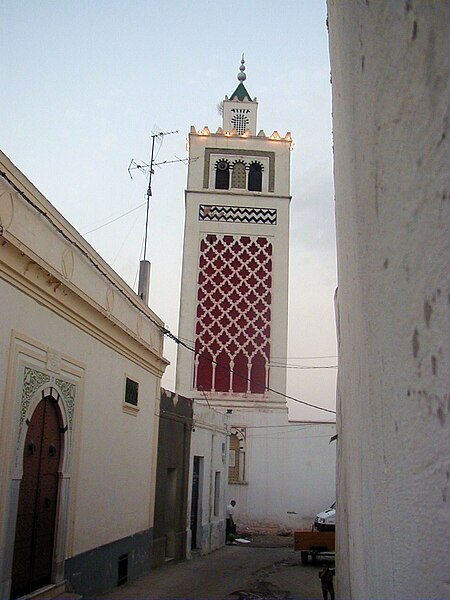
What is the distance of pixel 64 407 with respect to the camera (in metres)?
7.21

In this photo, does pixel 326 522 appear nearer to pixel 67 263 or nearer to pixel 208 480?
pixel 208 480

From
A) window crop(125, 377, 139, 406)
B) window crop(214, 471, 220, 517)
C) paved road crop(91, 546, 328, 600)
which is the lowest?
paved road crop(91, 546, 328, 600)

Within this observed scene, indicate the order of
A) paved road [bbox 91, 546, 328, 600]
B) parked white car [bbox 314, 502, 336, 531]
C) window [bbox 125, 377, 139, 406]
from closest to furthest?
paved road [bbox 91, 546, 328, 600], window [bbox 125, 377, 139, 406], parked white car [bbox 314, 502, 336, 531]

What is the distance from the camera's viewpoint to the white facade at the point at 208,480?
1385 centimetres

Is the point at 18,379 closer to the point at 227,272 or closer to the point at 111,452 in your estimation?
the point at 111,452

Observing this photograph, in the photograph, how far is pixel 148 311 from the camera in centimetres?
1052

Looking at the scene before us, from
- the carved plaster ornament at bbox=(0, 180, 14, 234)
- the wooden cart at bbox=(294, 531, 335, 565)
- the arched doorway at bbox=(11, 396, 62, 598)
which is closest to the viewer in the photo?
the carved plaster ornament at bbox=(0, 180, 14, 234)

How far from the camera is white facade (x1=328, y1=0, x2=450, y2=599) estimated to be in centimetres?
96

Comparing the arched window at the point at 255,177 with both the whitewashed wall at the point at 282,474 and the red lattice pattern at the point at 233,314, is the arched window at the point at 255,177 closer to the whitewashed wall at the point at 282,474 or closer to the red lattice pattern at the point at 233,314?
the red lattice pattern at the point at 233,314

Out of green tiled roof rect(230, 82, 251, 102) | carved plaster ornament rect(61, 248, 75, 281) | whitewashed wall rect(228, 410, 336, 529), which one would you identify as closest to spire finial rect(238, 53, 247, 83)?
green tiled roof rect(230, 82, 251, 102)

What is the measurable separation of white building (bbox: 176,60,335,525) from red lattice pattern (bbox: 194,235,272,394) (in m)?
0.03

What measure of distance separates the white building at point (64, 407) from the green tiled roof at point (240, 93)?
1521 cm

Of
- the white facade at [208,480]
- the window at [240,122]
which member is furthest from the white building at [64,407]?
the window at [240,122]

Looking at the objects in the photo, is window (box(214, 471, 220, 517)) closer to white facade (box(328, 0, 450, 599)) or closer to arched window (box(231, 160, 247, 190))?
arched window (box(231, 160, 247, 190))
